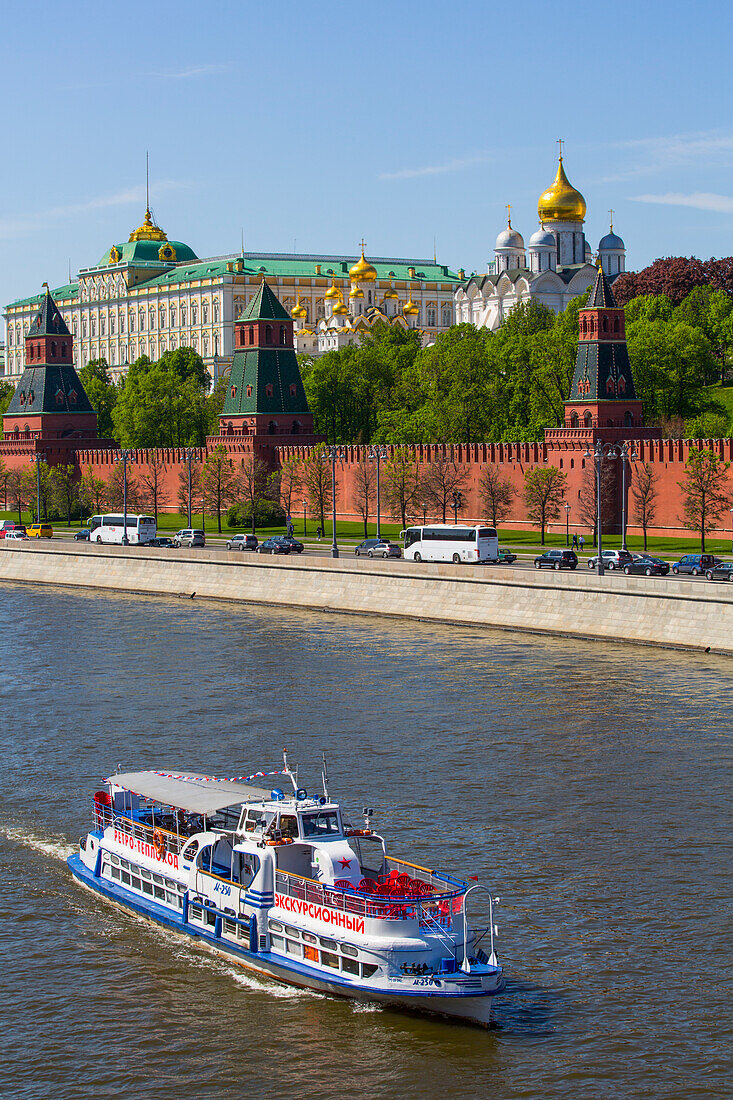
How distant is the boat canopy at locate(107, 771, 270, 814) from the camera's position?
22578mm

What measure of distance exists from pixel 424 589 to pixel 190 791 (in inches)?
1105

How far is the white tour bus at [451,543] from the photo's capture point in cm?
5791

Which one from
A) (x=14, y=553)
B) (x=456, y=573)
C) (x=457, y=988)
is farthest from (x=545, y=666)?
(x=14, y=553)

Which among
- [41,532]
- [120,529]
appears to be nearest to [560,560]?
[120,529]

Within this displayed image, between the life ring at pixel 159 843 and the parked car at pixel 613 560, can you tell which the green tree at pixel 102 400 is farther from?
the life ring at pixel 159 843

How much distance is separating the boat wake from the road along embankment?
830 inches

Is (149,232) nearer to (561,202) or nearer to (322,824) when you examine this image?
(561,202)

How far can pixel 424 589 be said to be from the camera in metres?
51.2

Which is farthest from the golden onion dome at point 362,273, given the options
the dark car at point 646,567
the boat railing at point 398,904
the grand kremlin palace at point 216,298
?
the boat railing at point 398,904

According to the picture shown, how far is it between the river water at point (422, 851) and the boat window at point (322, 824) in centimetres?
209

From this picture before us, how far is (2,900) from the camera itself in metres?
23.1

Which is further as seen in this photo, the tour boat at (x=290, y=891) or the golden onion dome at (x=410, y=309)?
the golden onion dome at (x=410, y=309)

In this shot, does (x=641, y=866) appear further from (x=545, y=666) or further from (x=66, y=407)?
(x=66, y=407)

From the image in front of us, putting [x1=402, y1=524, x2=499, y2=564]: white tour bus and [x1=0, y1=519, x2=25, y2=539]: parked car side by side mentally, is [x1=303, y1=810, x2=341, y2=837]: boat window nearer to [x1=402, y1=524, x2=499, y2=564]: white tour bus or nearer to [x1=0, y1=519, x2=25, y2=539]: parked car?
[x1=402, y1=524, x2=499, y2=564]: white tour bus
